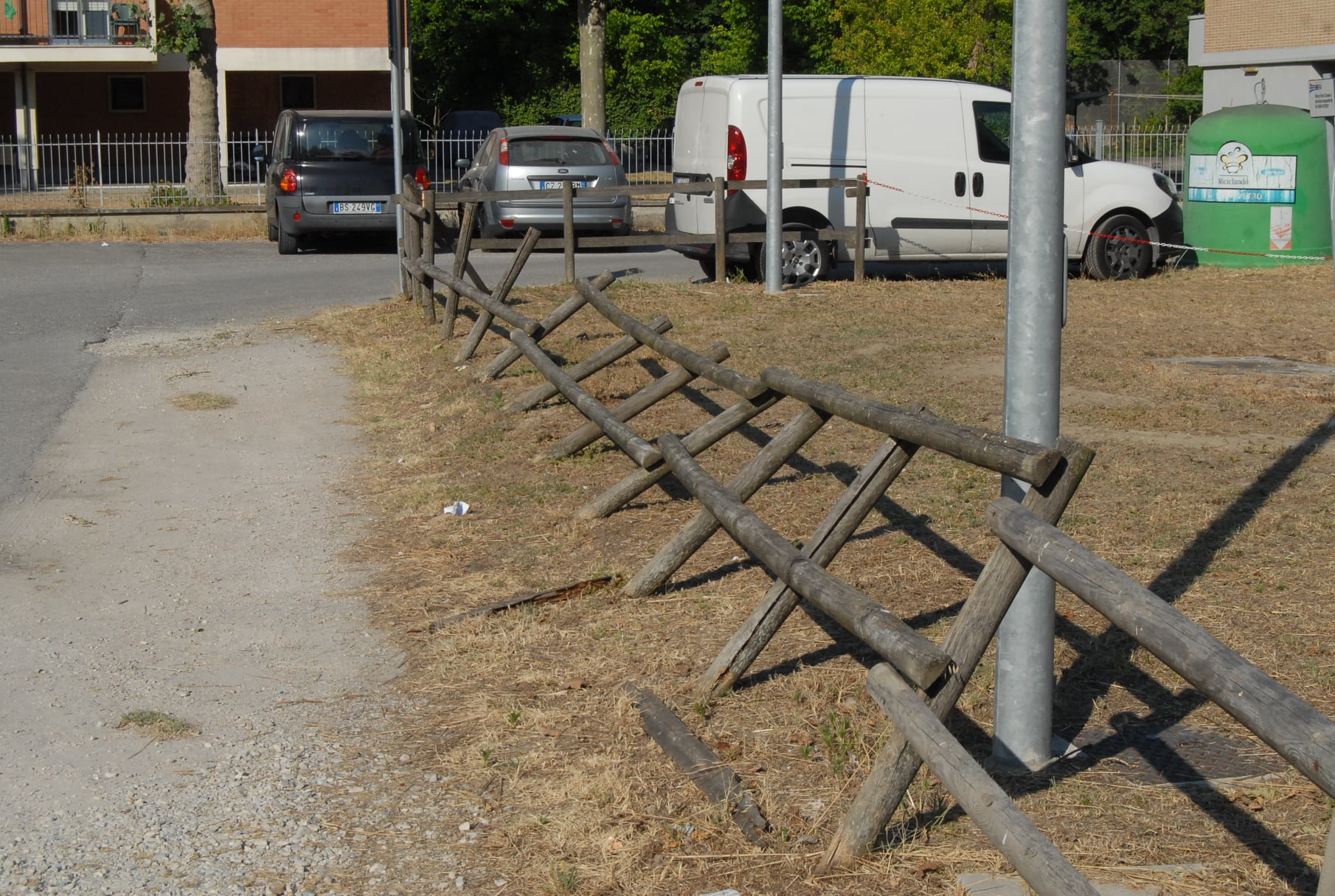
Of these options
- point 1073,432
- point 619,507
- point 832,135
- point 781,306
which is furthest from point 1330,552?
point 832,135

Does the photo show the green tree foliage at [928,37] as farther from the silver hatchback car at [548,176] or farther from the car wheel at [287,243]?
the car wheel at [287,243]

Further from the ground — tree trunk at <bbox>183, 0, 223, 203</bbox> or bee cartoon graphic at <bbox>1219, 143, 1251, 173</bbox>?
tree trunk at <bbox>183, 0, 223, 203</bbox>

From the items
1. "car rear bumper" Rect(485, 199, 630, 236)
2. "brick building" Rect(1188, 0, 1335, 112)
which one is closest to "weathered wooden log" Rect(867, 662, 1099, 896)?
"car rear bumper" Rect(485, 199, 630, 236)

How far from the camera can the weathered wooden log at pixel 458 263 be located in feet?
39.7

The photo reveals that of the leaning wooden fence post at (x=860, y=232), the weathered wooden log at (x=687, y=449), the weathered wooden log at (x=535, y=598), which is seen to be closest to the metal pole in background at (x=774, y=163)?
the leaning wooden fence post at (x=860, y=232)

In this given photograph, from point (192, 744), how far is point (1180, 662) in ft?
10.2

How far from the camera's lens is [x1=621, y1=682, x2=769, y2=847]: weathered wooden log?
402 cm

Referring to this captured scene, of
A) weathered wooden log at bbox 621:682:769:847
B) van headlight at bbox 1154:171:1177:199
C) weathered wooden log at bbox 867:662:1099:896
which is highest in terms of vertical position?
van headlight at bbox 1154:171:1177:199

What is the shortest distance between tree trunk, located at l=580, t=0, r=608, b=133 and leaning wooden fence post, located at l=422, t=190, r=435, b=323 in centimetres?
1676

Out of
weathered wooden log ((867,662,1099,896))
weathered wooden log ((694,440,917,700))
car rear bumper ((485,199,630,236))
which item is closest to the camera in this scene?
weathered wooden log ((867,662,1099,896))

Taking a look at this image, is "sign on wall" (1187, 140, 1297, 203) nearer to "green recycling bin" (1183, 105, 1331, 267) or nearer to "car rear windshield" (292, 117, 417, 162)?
"green recycling bin" (1183, 105, 1331, 267)

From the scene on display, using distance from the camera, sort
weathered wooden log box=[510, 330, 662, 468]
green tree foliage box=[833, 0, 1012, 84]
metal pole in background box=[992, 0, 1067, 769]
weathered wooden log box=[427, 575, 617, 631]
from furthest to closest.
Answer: green tree foliage box=[833, 0, 1012, 84] < weathered wooden log box=[510, 330, 662, 468] < weathered wooden log box=[427, 575, 617, 631] < metal pole in background box=[992, 0, 1067, 769]

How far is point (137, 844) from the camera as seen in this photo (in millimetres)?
4023

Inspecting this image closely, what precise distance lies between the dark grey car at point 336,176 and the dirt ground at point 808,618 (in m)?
8.22
